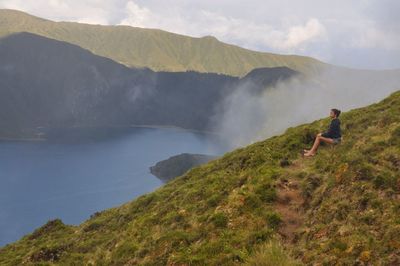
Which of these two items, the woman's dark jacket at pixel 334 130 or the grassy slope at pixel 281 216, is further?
the woman's dark jacket at pixel 334 130

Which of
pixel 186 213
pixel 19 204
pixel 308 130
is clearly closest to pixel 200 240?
pixel 186 213

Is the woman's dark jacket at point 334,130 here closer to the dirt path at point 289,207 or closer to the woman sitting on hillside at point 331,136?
the woman sitting on hillside at point 331,136

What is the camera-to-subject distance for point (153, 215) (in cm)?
2209

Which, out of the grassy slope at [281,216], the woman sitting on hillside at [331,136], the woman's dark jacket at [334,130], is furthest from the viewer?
the woman's dark jacket at [334,130]

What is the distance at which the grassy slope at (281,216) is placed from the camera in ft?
40.4

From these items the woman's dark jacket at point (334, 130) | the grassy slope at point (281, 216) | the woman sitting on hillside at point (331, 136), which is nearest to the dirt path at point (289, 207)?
the grassy slope at point (281, 216)

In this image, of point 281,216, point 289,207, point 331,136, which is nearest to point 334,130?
point 331,136

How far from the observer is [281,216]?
615 inches

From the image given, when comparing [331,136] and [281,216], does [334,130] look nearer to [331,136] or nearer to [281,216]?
[331,136]

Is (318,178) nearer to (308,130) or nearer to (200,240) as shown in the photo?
(200,240)

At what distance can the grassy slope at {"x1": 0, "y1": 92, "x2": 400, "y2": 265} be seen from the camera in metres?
12.3

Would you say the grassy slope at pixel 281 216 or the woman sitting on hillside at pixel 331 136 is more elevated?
the woman sitting on hillside at pixel 331 136

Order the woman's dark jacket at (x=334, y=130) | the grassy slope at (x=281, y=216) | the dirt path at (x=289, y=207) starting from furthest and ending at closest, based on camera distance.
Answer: the woman's dark jacket at (x=334, y=130) → the dirt path at (x=289, y=207) → the grassy slope at (x=281, y=216)

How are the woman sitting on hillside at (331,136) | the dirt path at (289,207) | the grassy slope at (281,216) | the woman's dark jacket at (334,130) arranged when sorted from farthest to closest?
the woman's dark jacket at (334,130), the woman sitting on hillside at (331,136), the dirt path at (289,207), the grassy slope at (281,216)
